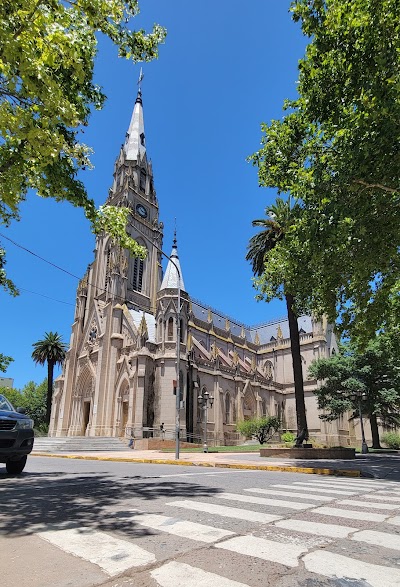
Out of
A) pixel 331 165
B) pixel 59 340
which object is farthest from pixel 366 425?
pixel 331 165

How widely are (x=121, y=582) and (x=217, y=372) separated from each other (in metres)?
41.6

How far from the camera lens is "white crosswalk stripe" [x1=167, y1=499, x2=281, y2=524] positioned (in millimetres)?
4762

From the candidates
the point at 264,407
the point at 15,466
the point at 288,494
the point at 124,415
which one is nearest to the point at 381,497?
the point at 288,494

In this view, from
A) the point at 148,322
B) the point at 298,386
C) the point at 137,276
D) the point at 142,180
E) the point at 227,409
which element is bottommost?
the point at 227,409

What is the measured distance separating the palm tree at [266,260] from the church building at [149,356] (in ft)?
21.8

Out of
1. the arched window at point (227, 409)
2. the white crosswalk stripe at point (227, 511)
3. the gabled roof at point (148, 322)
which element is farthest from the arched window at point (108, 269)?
the white crosswalk stripe at point (227, 511)

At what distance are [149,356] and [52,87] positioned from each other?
1268 inches

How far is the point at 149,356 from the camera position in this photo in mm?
36688

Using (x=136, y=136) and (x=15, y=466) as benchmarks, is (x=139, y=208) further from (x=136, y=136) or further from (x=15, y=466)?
(x=15, y=466)

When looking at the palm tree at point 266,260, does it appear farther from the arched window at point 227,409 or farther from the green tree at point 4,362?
the arched window at point 227,409

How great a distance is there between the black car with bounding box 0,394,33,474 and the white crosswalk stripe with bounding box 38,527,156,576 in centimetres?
553

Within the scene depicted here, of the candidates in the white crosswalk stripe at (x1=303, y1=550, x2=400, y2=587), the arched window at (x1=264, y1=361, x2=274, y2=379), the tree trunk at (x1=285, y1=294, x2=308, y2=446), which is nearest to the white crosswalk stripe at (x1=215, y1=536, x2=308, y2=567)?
the white crosswalk stripe at (x1=303, y1=550, x2=400, y2=587)

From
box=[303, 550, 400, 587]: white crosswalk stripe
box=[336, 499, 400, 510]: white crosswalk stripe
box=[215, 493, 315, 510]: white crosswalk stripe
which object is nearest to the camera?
box=[303, 550, 400, 587]: white crosswalk stripe

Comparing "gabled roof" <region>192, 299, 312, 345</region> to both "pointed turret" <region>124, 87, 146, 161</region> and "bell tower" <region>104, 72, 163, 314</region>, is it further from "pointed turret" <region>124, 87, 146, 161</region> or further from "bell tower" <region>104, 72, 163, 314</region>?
"pointed turret" <region>124, 87, 146, 161</region>
